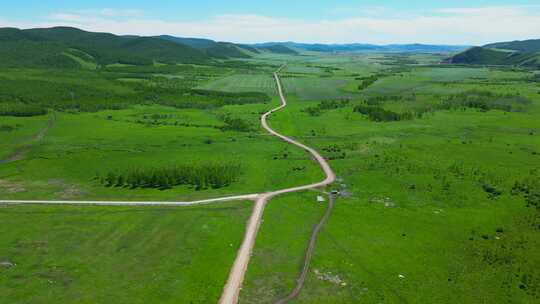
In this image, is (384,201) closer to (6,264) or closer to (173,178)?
(173,178)

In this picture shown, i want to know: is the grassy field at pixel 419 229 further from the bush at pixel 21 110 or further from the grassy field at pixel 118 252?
the bush at pixel 21 110

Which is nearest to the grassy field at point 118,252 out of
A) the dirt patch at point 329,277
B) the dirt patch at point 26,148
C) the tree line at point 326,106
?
the dirt patch at point 329,277

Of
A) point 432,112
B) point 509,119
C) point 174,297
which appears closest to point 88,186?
point 174,297

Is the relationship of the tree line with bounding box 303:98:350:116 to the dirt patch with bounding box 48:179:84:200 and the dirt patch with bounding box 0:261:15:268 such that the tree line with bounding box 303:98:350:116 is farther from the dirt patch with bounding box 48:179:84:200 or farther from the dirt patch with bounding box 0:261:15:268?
the dirt patch with bounding box 0:261:15:268

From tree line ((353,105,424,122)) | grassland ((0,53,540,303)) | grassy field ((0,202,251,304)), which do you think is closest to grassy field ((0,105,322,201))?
grassland ((0,53,540,303))

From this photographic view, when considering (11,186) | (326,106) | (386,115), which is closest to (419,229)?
(11,186)

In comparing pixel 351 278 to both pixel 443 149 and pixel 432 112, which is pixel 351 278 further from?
pixel 432 112
